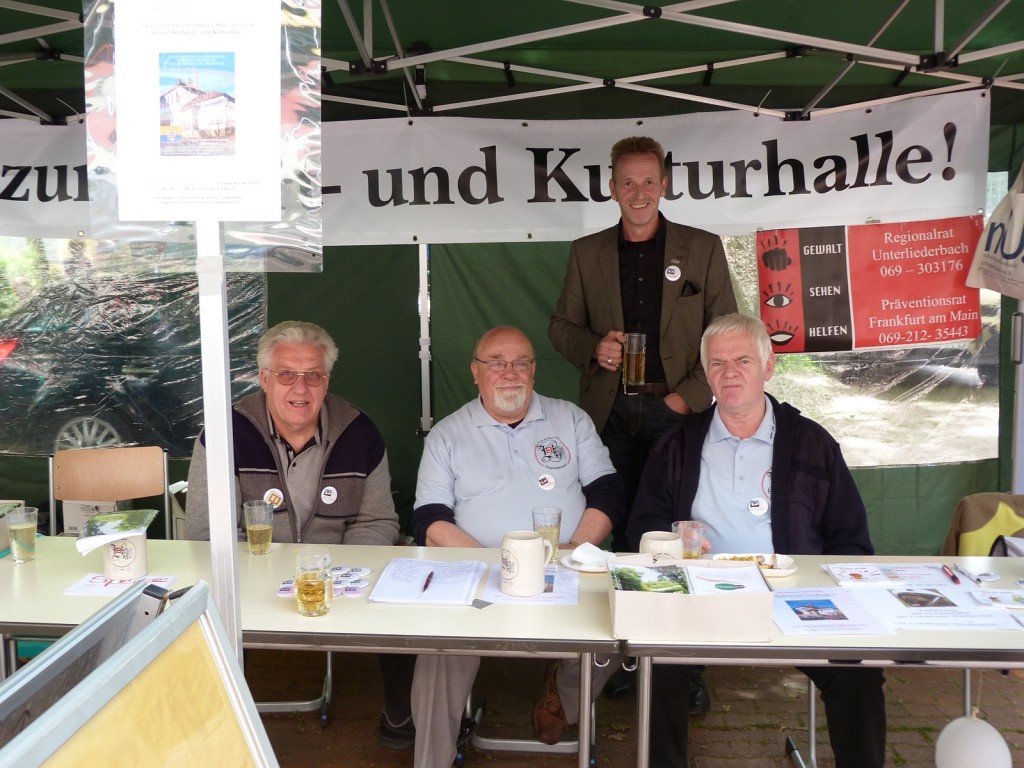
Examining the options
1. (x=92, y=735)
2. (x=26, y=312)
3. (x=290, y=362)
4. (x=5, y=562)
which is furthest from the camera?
(x=26, y=312)

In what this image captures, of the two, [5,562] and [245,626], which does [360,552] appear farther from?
[5,562]

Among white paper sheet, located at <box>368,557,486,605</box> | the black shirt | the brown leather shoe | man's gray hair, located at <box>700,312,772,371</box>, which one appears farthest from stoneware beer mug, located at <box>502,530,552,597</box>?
the black shirt

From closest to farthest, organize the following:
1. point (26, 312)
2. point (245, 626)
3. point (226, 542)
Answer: point (226, 542), point (245, 626), point (26, 312)

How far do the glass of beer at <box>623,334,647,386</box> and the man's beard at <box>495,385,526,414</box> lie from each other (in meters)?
0.48

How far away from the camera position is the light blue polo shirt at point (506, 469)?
2.82 m

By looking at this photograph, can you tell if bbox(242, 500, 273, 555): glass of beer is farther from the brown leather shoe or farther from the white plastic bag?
the white plastic bag

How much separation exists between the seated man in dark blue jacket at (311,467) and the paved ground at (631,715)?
0.23 meters

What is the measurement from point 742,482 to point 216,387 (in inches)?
64.2

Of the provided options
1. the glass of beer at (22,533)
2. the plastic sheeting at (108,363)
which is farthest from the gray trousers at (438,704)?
the plastic sheeting at (108,363)

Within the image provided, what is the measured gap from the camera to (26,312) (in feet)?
14.9

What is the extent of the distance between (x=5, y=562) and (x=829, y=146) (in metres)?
3.56

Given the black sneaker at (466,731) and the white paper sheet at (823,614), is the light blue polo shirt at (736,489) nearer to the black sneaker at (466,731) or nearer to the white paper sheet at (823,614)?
the white paper sheet at (823,614)

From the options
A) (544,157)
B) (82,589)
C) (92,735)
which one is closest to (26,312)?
(544,157)

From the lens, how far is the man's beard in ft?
9.46
